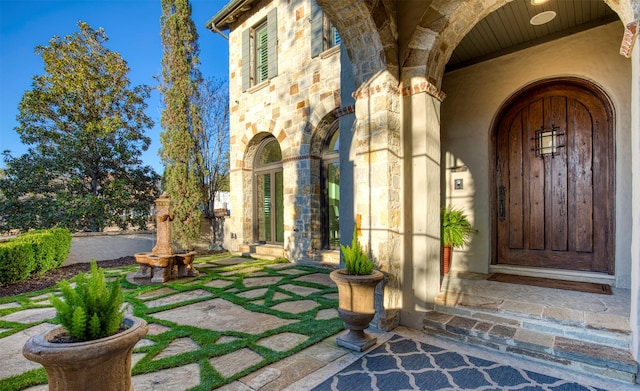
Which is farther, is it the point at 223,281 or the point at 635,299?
the point at 223,281

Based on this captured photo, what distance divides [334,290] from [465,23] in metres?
3.53

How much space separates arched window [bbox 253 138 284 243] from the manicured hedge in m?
3.88

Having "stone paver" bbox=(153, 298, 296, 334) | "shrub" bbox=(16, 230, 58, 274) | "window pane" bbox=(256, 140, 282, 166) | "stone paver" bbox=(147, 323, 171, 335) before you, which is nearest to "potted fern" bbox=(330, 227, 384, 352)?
"stone paver" bbox=(153, 298, 296, 334)

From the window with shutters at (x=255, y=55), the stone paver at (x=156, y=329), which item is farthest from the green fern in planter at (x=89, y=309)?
the window with shutters at (x=255, y=55)

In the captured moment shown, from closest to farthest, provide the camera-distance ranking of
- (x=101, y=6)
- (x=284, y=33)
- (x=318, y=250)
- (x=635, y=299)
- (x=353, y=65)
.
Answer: (x=635, y=299), (x=353, y=65), (x=318, y=250), (x=284, y=33), (x=101, y=6)

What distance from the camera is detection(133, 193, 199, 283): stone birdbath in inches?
194

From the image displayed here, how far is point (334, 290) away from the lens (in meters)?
4.31

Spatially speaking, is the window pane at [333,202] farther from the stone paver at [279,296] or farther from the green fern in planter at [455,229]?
the green fern in planter at [455,229]

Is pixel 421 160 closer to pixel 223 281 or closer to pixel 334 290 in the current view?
pixel 334 290

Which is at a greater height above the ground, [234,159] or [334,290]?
[234,159]

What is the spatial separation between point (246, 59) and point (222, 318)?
659 cm

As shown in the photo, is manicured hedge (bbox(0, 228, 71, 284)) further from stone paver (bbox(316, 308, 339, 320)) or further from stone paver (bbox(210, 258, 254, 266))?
stone paver (bbox(316, 308, 339, 320))

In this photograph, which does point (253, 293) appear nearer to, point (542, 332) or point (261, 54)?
point (542, 332)

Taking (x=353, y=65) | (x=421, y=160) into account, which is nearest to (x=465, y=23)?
(x=353, y=65)
